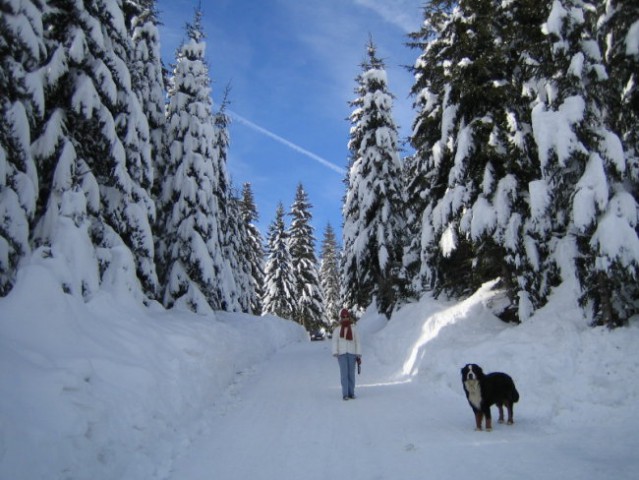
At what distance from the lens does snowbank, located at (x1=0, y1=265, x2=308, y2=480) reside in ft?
15.3

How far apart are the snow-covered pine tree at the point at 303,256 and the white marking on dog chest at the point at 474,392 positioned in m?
37.2

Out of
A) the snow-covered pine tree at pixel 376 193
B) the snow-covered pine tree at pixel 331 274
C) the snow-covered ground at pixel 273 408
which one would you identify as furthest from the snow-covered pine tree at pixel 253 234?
the snow-covered ground at pixel 273 408

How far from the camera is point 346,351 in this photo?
10.3 meters

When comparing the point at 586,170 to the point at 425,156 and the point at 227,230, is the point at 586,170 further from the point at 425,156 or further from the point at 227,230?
the point at 227,230

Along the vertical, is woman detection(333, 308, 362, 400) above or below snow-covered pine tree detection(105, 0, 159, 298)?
below

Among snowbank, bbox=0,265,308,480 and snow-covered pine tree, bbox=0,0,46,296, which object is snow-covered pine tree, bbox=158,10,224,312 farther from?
snow-covered pine tree, bbox=0,0,46,296

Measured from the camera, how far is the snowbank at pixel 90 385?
4672 mm

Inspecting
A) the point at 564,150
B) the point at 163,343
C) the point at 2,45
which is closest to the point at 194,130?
the point at 2,45

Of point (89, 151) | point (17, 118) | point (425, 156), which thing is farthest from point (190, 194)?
point (425, 156)

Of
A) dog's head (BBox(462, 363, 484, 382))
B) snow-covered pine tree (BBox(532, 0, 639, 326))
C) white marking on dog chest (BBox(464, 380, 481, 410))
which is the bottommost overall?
white marking on dog chest (BBox(464, 380, 481, 410))

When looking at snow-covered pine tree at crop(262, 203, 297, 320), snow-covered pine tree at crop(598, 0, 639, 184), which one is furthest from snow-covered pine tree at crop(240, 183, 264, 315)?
snow-covered pine tree at crop(598, 0, 639, 184)

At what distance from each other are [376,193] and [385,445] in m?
15.7

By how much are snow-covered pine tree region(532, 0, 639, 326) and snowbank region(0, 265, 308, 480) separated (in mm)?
8381

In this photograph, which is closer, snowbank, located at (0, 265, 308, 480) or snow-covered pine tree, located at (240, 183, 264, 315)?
snowbank, located at (0, 265, 308, 480)
